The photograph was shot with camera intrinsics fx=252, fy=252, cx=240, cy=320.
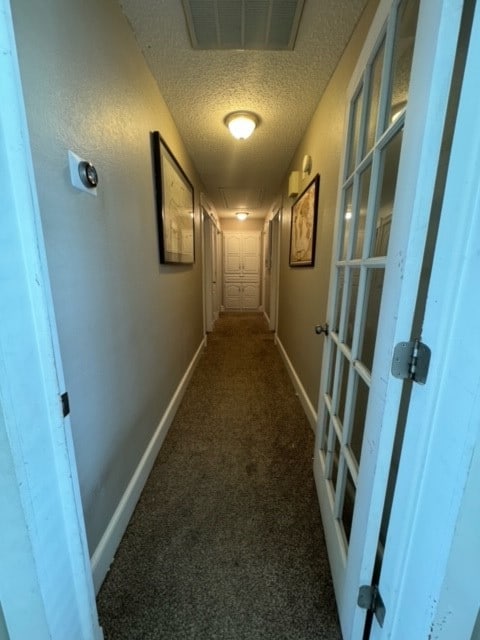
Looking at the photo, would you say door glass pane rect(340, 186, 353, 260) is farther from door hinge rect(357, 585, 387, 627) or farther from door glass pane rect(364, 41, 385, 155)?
door hinge rect(357, 585, 387, 627)

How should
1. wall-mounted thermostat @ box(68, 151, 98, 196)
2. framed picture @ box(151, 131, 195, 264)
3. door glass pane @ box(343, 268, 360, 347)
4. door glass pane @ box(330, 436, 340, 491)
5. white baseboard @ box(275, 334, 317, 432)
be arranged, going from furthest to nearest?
1. white baseboard @ box(275, 334, 317, 432)
2. framed picture @ box(151, 131, 195, 264)
3. door glass pane @ box(330, 436, 340, 491)
4. door glass pane @ box(343, 268, 360, 347)
5. wall-mounted thermostat @ box(68, 151, 98, 196)

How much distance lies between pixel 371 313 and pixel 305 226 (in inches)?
60.0

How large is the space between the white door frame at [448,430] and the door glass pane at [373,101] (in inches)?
20.1

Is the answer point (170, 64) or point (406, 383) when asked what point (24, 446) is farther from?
point (170, 64)

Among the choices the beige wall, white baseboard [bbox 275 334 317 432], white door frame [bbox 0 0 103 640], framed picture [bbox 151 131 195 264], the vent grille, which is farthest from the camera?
the vent grille

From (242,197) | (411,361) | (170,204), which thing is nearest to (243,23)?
(170,204)

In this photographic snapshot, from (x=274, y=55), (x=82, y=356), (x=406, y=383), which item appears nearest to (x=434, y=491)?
(x=406, y=383)

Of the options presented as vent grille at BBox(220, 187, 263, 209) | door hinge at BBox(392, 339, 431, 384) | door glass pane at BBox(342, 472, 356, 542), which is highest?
vent grille at BBox(220, 187, 263, 209)

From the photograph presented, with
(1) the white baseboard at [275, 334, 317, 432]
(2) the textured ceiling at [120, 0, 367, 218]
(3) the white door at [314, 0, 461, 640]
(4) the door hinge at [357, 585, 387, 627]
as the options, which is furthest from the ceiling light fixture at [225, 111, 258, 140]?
(4) the door hinge at [357, 585, 387, 627]

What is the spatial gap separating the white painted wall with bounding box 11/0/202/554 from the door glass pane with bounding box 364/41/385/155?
1019mm

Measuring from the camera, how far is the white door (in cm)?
50

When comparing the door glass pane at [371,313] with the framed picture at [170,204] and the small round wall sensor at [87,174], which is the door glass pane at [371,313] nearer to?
the small round wall sensor at [87,174]

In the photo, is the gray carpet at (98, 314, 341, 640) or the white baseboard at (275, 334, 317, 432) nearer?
the gray carpet at (98, 314, 341, 640)

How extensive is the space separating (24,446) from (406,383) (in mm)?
866
